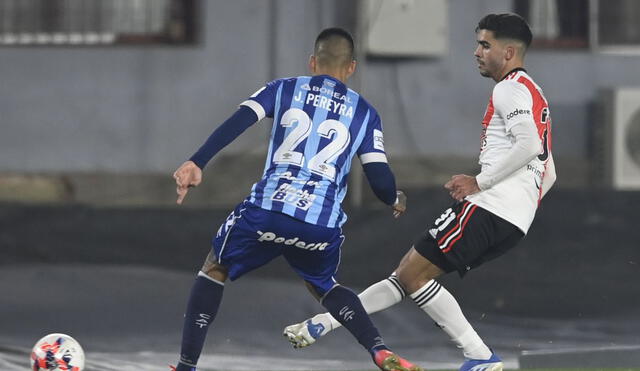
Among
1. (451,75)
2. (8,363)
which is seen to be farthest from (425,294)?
(451,75)

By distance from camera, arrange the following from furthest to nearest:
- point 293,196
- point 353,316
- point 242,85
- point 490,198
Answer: point 242,85 → point 490,198 → point 353,316 → point 293,196

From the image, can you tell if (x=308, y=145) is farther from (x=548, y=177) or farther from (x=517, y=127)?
(x=548, y=177)

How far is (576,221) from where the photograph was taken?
9711 millimetres

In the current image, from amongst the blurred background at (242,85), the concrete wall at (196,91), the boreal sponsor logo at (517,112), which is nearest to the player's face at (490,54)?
the boreal sponsor logo at (517,112)

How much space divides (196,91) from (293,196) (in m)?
6.67

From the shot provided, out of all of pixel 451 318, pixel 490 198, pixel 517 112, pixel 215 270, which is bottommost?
pixel 451 318

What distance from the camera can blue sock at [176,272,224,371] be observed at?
6.13 meters

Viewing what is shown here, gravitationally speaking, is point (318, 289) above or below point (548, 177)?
below

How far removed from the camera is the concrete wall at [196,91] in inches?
492

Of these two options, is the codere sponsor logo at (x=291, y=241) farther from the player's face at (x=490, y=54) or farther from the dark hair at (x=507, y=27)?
the dark hair at (x=507, y=27)

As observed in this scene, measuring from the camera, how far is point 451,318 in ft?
21.3

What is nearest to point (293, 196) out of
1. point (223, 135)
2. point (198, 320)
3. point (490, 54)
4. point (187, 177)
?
point (223, 135)

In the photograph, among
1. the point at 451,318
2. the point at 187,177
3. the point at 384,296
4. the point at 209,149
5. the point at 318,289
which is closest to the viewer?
the point at 187,177

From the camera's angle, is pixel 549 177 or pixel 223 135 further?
pixel 549 177
